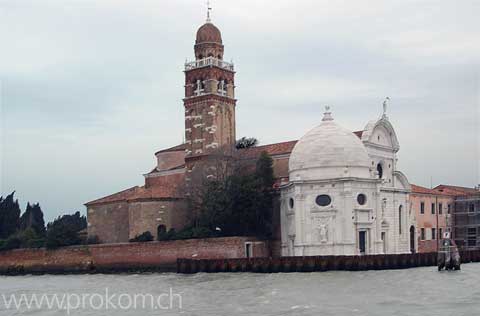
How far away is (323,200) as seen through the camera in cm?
4919

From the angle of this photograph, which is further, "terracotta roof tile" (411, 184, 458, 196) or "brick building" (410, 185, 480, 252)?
"terracotta roof tile" (411, 184, 458, 196)

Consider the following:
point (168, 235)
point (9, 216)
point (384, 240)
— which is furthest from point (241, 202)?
point (9, 216)

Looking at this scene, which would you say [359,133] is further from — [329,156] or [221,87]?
[221,87]

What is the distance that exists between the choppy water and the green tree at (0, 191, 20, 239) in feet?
72.6

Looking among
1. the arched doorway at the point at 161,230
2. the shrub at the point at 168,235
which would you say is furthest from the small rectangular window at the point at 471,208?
the shrub at the point at 168,235

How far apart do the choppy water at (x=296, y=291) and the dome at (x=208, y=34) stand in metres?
19.2

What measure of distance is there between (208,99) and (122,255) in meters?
11.9

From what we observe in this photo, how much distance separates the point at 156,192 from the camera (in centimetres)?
5531

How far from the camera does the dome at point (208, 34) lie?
58.6m

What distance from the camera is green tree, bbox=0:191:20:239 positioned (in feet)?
220

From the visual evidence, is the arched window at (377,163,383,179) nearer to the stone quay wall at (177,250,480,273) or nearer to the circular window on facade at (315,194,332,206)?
the circular window on facade at (315,194,332,206)

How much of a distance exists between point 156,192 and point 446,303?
3012 cm

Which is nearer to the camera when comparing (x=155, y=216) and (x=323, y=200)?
(x=323, y=200)

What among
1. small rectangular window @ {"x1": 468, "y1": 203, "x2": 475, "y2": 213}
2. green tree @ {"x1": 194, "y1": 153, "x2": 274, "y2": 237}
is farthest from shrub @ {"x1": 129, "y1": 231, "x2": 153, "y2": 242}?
small rectangular window @ {"x1": 468, "y1": 203, "x2": 475, "y2": 213}
